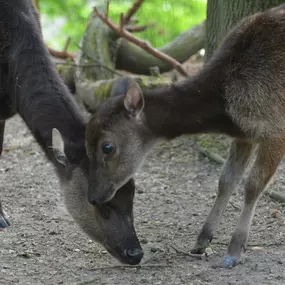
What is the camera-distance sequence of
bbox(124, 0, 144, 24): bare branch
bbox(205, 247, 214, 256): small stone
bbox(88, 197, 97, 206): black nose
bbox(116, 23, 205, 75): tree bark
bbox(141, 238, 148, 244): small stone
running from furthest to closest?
bbox(116, 23, 205, 75): tree bark < bbox(124, 0, 144, 24): bare branch < bbox(141, 238, 148, 244): small stone < bbox(205, 247, 214, 256): small stone < bbox(88, 197, 97, 206): black nose

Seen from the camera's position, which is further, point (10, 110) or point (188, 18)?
point (188, 18)

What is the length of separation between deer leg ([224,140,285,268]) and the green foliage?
5.59 meters

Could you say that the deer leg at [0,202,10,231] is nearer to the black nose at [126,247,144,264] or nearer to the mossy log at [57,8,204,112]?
the black nose at [126,247,144,264]

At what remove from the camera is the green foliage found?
1295 centimetres

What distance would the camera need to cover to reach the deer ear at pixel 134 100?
20.2ft

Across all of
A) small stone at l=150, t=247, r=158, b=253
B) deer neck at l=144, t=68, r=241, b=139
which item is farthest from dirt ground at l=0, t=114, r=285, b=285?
deer neck at l=144, t=68, r=241, b=139

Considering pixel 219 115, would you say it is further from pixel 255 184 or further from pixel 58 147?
pixel 58 147

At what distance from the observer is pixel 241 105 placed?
21.0 ft

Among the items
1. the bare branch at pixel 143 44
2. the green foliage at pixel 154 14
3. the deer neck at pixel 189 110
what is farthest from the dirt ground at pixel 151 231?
Result: the green foliage at pixel 154 14

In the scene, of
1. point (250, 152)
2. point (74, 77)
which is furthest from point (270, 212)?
point (74, 77)

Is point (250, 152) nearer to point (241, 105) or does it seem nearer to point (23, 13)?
point (241, 105)

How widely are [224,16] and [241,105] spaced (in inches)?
112

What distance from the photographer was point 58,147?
246 inches

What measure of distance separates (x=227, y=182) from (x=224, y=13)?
284 cm
